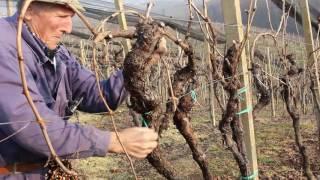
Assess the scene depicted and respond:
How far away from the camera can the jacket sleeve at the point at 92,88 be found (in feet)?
8.32

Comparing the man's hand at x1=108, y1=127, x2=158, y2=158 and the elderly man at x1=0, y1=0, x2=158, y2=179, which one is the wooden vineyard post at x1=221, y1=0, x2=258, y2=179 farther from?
the man's hand at x1=108, y1=127, x2=158, y2=158

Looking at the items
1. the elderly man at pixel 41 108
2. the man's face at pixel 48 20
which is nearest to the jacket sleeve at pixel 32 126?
the elderly man at pixel 41 108

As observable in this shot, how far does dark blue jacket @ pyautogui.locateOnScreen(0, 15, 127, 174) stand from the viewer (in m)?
1.82

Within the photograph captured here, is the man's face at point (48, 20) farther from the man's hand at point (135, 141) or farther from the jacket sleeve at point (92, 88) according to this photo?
the man's hand at point (135, 141)

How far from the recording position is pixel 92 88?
2615 millimetres

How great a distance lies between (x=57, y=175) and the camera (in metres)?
2.23

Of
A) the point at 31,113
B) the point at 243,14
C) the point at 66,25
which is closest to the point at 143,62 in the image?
the point at 66,25

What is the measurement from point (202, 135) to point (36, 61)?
5.72 meters

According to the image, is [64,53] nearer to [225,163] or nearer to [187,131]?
[187,131]

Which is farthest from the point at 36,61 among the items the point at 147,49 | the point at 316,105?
the point at 316,105

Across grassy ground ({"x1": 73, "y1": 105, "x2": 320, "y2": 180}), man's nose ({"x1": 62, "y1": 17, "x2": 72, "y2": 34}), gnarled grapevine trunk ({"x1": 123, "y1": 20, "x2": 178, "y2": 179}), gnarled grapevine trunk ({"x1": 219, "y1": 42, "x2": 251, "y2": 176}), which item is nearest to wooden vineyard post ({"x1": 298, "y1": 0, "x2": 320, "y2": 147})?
grassy ground ({"x1": 73, "y1": 105, "x2": 320, "y2": 180})

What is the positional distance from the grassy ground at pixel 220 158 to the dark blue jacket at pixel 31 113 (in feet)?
7.58

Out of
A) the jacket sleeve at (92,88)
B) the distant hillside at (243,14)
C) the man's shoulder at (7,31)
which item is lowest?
the jacket sleeve at (92,88)

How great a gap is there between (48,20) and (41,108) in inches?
17.3
